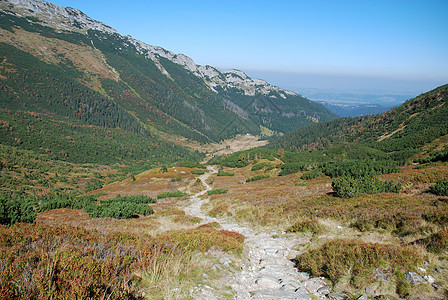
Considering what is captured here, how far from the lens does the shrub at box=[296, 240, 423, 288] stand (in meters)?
5.71

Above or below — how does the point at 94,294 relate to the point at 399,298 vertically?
above

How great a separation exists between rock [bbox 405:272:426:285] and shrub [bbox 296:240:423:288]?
210mm

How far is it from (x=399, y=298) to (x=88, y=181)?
348ft

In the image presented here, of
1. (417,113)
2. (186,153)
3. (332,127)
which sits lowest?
(186,153)

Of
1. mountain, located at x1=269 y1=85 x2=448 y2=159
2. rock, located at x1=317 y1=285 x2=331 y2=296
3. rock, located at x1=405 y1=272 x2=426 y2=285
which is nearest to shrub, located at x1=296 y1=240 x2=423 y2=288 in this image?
rock, located at x1=405 y1=272 x2=426 y2=285

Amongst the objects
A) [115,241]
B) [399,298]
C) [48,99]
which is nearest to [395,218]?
[399,298]

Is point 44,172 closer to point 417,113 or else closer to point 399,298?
point 399,298

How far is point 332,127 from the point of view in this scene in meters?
158

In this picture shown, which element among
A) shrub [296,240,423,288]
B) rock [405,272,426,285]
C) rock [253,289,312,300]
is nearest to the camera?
rock [405,272,426,285]

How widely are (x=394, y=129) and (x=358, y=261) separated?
383 ft

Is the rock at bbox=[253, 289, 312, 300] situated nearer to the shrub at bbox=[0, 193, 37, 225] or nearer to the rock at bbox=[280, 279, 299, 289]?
the rock at bbox=[280, 279, 299, 289]

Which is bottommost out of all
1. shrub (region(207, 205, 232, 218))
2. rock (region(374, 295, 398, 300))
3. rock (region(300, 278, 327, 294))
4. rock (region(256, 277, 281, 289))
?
shrub (region(207, 205, 232, 218))

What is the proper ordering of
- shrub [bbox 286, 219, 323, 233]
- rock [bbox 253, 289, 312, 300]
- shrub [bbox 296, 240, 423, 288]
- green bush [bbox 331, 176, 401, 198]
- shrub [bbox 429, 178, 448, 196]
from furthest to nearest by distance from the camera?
green bush [bbox 331, 176, 401, 198] → shrub [bbox 429, 178, 448, 196] → shrub [bbox 286, 219, 323, 233] → shrub [bbox 296, 240, 423, 288] → rock [bbox 253, 289, 312, 300]

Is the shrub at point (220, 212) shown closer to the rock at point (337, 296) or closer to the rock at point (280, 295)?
the rock at point (280, 295)
